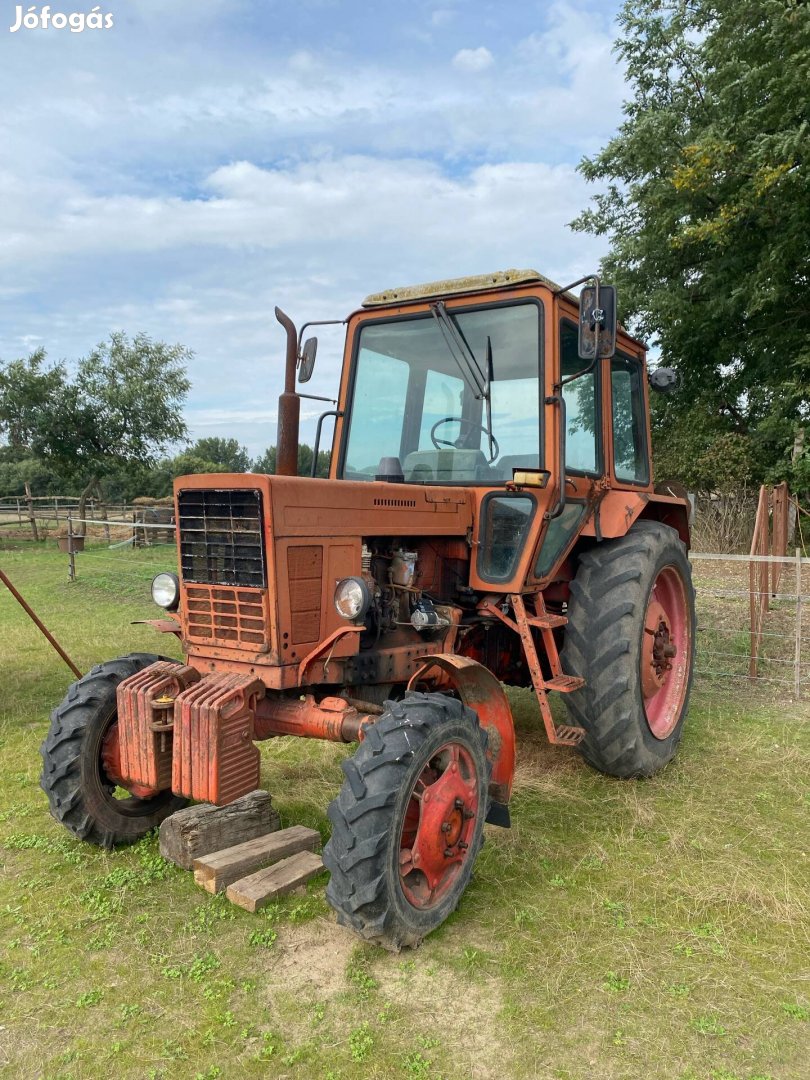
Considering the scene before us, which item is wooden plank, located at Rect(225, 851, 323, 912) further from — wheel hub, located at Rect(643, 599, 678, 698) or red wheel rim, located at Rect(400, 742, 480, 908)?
wheel hub, located at Rect(643, 599, 678, 698)

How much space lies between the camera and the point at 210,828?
3227 millimetres

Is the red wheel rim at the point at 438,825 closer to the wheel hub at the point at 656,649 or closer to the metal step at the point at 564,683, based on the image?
the metal step at the point at 564,683

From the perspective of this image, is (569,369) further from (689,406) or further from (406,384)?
(689,406)

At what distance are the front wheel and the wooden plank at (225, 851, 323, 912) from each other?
0.45 m

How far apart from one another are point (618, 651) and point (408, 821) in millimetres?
1610

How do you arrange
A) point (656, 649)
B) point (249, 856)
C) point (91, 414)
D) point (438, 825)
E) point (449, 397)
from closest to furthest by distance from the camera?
point (438, 825), point (249, 856), point (449, 397), point (656, 649), point (91, 414)

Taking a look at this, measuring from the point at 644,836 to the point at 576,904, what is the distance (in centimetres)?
74

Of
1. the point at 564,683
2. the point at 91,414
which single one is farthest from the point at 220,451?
the point at 564,683

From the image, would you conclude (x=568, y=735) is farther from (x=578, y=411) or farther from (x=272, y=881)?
(x=578, y=411)

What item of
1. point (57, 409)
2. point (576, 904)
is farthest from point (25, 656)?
point (57, 409)

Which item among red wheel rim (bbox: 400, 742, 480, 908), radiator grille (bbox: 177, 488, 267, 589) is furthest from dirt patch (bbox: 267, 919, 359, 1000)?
radiator grille (bbox: 177, 488, 267, 589)

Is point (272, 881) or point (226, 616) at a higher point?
point (226, 616)

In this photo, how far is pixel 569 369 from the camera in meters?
4.08

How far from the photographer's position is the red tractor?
9.20 feet
